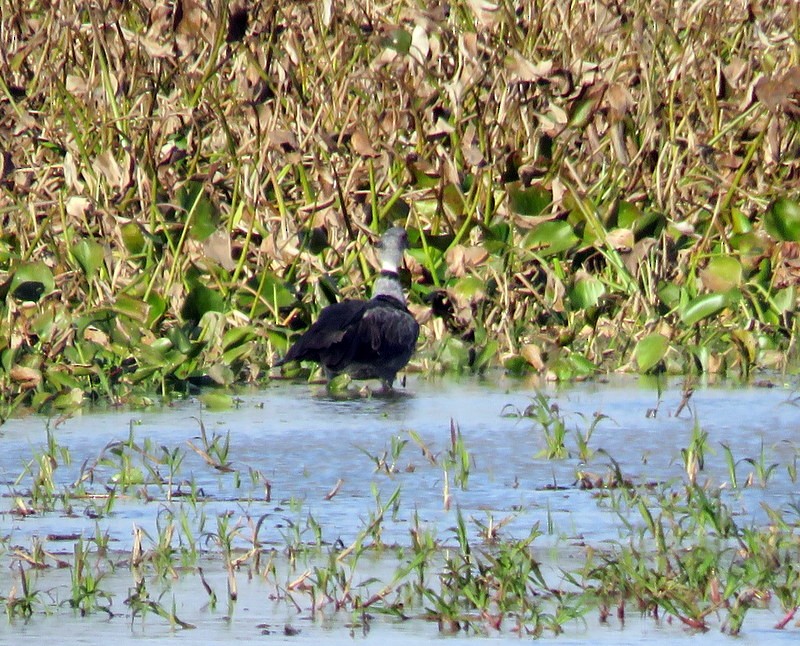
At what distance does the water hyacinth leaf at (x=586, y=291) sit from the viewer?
751cm

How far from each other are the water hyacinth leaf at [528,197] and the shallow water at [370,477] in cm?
A: 131

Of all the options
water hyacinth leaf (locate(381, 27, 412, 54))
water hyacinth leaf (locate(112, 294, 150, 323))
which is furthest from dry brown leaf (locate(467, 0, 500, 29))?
water hyacinth leaf (locate(112, 294, 150, 323))

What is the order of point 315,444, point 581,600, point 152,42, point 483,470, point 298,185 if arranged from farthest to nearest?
point 298,185
point 152,42
point 315,444
point 483,470
point 581,600

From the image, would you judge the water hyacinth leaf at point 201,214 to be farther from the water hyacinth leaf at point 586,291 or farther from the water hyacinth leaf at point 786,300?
the water hyacinth leaf at point 786,300

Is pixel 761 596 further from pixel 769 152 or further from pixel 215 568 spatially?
pixel 769 152

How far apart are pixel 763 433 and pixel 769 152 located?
9.61ft

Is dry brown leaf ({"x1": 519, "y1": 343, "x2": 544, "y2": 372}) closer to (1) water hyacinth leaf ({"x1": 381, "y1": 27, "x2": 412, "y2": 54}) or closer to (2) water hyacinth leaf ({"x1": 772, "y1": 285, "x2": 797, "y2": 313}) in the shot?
(2) water hyacinth leaf ({"x1": 772, "y1": 285, "x2": 797, "y2": 313})

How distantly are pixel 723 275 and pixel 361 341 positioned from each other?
1.62m

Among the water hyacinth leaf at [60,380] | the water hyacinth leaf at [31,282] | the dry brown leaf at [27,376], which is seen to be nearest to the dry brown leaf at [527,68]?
the water hyacinth leaf at [31,282]

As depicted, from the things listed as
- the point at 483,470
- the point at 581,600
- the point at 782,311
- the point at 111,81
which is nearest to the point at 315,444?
the point at 483,470

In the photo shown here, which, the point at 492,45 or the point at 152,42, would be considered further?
the point at 492,45

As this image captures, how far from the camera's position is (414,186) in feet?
27.7

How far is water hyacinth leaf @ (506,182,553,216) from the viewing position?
8.05m

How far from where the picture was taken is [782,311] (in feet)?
24.3
